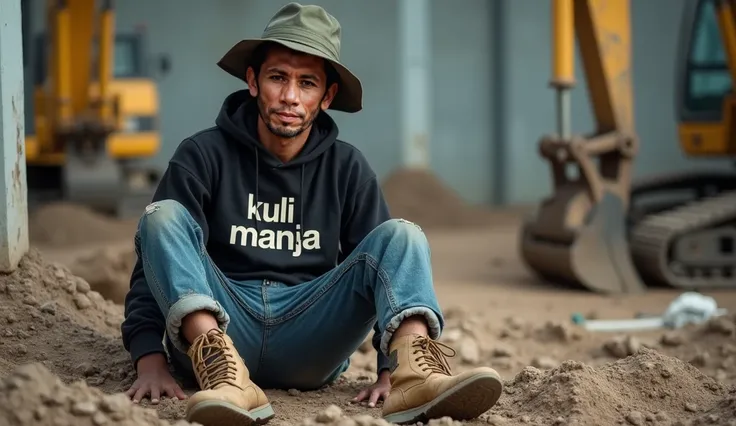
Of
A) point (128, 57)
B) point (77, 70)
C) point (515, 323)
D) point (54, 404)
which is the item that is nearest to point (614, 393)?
point (54, 404)

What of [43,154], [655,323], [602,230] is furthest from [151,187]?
[655,323]

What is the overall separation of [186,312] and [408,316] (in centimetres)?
59

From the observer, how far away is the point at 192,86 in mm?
15977

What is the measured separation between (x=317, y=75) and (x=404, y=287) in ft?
2.48

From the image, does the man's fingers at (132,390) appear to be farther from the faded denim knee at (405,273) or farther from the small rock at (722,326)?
the small rock at (722,326)

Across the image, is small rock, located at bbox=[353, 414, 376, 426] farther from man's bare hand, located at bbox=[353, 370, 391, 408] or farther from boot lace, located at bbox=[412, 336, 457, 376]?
man's bare hand, located at bbox=[353, 370, 391, 408]

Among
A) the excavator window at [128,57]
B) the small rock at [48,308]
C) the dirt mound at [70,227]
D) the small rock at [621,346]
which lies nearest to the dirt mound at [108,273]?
the small rock at [48,308]

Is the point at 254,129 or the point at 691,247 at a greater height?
the point at 254,129

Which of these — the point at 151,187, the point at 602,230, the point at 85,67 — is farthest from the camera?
the point at 151,187

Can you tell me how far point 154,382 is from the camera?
332 centimetres

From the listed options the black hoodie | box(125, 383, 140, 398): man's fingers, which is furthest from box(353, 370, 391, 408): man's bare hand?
box(125, 383, 140, 398): man's fingers

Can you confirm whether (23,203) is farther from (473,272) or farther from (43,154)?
(43,154)

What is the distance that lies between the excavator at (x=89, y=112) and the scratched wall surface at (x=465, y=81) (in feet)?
8.28

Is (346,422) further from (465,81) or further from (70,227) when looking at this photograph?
(465,81)
